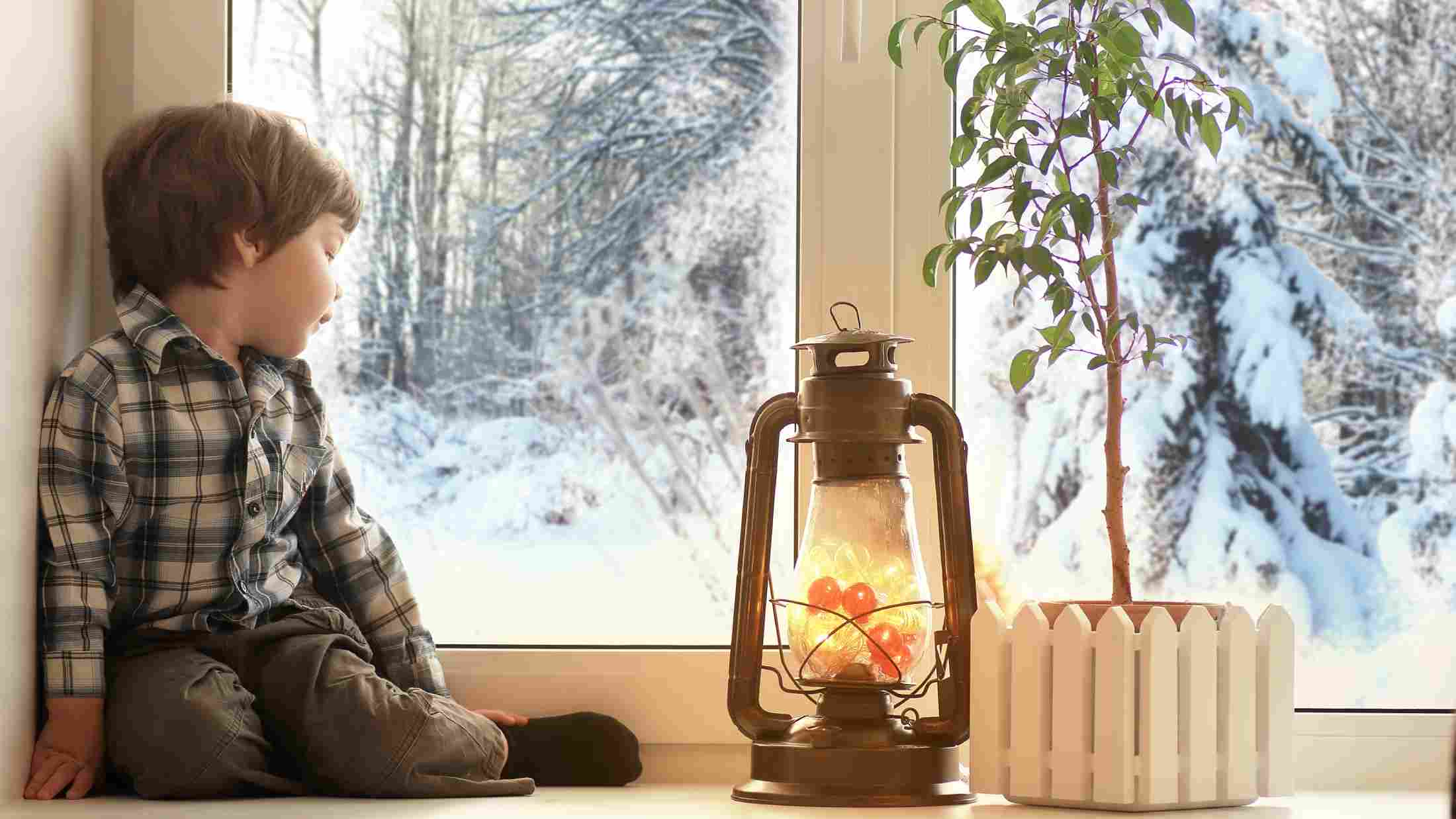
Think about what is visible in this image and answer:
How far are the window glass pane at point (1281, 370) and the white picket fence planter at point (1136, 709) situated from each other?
1.04 ft

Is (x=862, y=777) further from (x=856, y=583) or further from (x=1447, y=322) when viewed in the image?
(x=1447, y=322)

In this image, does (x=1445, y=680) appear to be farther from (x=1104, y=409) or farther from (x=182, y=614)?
(x=182, y=614)

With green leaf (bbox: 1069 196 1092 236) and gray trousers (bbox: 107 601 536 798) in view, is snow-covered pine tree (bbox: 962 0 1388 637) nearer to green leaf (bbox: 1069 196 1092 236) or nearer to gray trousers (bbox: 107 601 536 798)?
green leaf (bbox: 1069 196 1092 236)

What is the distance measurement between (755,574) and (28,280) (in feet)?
2.19

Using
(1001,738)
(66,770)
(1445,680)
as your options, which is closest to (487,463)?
(66,770)

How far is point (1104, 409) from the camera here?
1518 millimetres

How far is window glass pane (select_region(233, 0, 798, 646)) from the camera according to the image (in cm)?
150

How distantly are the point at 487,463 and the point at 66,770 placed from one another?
50cm

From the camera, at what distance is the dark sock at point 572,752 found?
1357 millimetres

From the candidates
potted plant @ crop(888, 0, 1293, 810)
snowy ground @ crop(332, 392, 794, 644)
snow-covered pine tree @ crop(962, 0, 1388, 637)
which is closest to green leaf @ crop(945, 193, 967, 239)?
potted plant @ crop(888, 0, 1293, 810)

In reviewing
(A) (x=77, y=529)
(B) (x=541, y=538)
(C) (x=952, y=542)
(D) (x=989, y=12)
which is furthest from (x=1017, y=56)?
(A) (x=77, y=529)

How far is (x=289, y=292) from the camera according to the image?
1334 millimetres

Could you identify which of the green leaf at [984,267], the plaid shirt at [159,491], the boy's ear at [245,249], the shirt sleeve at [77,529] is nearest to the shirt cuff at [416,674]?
the plaid shirt at [159,491]

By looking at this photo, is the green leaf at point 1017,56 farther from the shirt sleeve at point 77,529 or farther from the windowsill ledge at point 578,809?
the shirt sleeve at point 77,529
